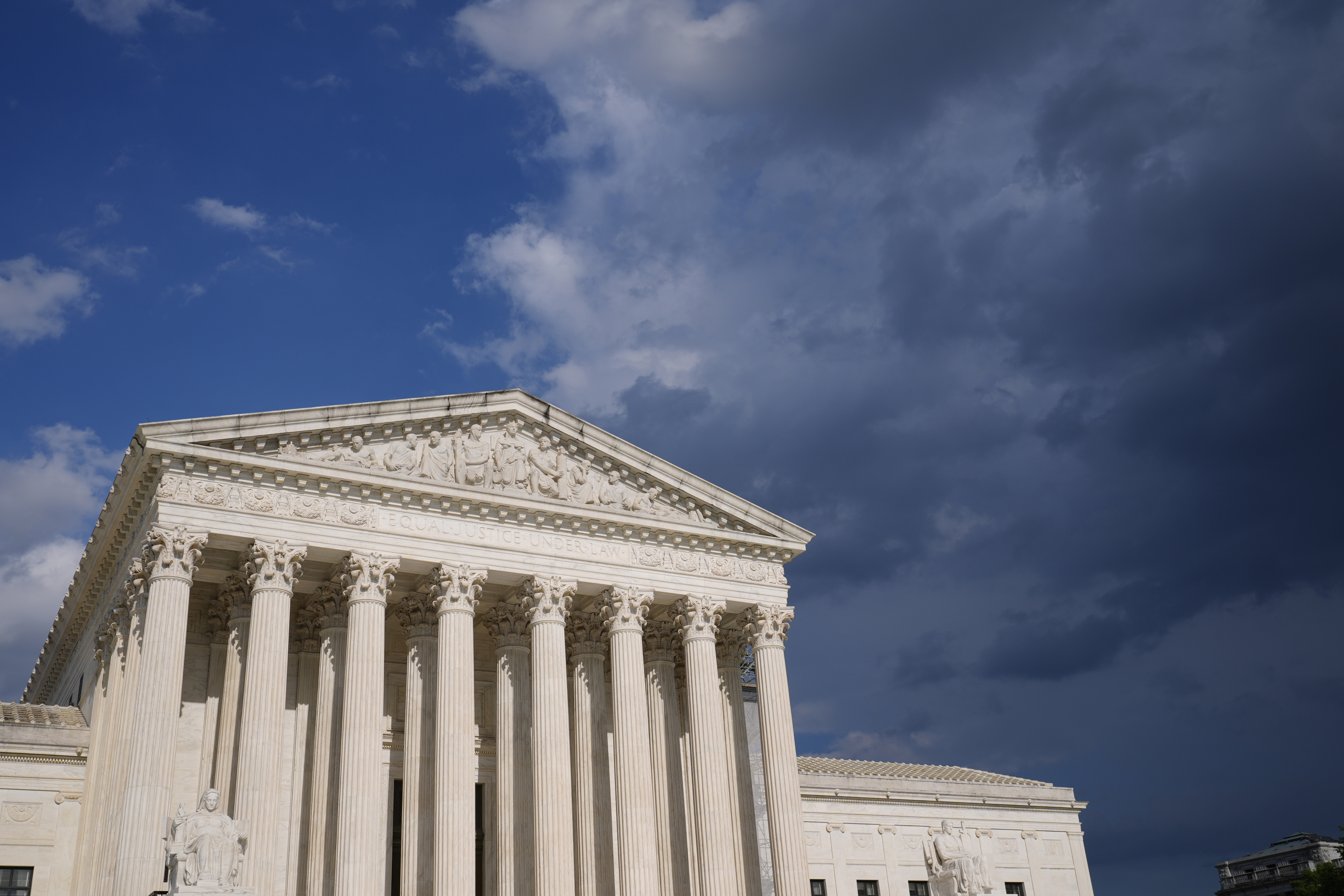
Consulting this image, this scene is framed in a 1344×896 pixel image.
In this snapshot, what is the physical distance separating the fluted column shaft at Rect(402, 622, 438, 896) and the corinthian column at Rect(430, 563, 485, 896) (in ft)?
2.28

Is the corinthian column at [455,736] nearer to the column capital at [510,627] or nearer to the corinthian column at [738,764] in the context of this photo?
the column capital at [510,627]

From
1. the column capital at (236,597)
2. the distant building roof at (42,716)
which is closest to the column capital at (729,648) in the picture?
the column capital at (236,597)

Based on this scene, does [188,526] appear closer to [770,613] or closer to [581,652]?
[581,652]

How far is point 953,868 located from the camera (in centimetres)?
4181

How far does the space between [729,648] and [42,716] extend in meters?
22.1

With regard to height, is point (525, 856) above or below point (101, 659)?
below

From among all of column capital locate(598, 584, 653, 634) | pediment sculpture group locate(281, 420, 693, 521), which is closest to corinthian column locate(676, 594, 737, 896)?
column capital locate(598, 584, 653, 634)

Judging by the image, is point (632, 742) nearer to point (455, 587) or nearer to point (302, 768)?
point (455, 587)

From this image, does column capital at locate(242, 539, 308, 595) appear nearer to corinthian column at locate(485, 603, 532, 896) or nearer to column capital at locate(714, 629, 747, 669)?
corinthian column at locate(485, 603, 532, 896)

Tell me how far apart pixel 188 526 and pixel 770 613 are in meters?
18.3

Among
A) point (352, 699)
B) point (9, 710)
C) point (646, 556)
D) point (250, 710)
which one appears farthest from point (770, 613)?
point (9, 710)

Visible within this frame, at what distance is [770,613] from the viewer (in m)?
37.8

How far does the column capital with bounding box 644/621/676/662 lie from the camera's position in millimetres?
38094

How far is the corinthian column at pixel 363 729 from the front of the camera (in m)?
28.6
